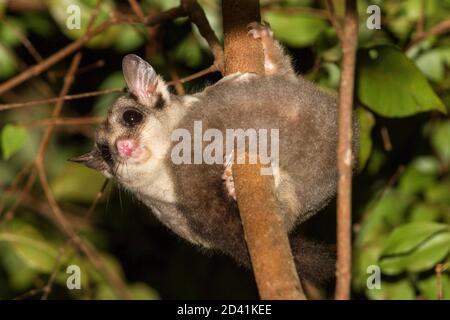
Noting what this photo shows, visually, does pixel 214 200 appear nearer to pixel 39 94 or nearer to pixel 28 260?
pixel 28 260

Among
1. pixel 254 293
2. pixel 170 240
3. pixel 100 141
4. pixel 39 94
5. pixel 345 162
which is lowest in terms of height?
pixel 254 293

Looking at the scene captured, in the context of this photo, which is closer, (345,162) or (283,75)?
(345,162)

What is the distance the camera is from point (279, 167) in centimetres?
292

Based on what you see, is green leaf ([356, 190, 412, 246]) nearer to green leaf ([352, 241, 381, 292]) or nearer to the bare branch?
green leaf ([352, 241, 381, 292])

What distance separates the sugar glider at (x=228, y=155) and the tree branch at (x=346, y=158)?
80cm

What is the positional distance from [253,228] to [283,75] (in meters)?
0.95

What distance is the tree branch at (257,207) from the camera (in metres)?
2.21

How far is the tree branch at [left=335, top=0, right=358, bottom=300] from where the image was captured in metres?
1.89

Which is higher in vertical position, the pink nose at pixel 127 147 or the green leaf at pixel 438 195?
the pink nose at pixel 127 147

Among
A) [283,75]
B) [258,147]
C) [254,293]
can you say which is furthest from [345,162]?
[254,293]

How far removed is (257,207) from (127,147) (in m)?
1.13

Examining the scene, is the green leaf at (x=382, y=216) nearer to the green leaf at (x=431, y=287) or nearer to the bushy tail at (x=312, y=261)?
the green leaf at (x=431, y=287)

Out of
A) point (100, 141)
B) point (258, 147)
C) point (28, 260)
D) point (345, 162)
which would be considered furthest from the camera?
point (28, 260)

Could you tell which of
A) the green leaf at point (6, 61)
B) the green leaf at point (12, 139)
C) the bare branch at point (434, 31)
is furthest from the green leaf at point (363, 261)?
the green leaf at point (6, 61)
